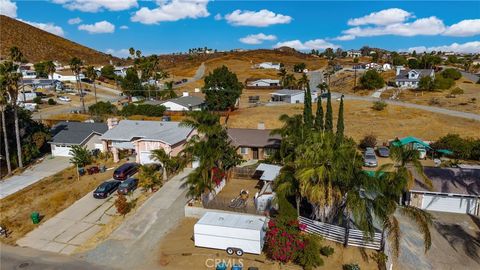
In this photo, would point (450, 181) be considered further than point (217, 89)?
No

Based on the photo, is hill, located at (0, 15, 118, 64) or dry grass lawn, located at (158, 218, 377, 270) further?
hill, located at (0, 15, 118, 64)

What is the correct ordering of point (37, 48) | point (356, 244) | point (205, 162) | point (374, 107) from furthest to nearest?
point (37, 48), point (374, 107), point (205, 162), point (356, 244)

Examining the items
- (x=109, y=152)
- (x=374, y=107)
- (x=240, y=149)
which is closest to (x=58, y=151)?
(x=109, y=152)

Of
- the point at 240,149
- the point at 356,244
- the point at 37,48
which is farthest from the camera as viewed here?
the point at 37,48

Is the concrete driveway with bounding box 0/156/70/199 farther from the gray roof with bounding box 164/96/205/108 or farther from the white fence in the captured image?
the white fence

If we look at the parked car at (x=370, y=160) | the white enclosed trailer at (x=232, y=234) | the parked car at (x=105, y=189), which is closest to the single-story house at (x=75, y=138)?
the parked car at (x=105, y=189)

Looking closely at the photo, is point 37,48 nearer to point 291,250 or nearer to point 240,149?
point 240,149

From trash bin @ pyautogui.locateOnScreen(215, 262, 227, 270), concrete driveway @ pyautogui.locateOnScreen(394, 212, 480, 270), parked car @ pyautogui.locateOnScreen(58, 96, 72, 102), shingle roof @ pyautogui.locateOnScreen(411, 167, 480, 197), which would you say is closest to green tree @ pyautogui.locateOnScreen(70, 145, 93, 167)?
trash bin @ pyautogui.locateOnScreen(215, 262, 227, 270)
